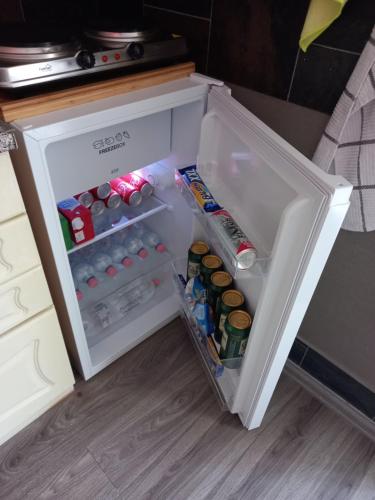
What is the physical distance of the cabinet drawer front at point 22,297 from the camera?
95 centimetres

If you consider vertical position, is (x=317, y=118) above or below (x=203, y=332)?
above

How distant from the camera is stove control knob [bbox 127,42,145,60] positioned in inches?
38.1

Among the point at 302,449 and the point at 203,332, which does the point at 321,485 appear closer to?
the point at 302,449

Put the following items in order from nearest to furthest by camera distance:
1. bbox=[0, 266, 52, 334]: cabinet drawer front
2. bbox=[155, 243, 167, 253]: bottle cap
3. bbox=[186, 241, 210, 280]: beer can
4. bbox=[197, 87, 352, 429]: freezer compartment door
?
bbox=[197, 87, 352, 429]: freezer compartment door, bbox=[0, 266, 52, 334]: cabinet drawer front, bbox=[186, 241, 210, 280]: beer can, bbox=[155, 243, 167, 253]: bottle cap

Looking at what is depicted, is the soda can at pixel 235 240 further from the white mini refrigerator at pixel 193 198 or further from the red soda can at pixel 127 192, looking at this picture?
the red soda can at pixel 127 192

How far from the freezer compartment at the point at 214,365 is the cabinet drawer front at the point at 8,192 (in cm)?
65

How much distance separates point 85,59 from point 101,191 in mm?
428

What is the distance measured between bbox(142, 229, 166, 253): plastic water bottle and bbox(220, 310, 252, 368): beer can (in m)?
0.62

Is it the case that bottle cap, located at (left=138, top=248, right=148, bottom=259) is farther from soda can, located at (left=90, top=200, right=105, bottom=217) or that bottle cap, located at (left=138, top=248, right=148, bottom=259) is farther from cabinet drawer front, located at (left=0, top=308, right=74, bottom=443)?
cabinet drawer front, located at (left=0, top=308, right=74, bottom=443)

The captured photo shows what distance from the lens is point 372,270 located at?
108 centimetres

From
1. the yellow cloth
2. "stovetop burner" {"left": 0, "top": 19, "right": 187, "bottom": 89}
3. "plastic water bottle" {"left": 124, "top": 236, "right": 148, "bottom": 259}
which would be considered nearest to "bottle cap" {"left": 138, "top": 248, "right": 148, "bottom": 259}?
"plastic water bottle" {"left": 124, "top": 236, "right": 148, "bottom": 259}

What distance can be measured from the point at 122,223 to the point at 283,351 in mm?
688

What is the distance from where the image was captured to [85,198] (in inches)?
46.6

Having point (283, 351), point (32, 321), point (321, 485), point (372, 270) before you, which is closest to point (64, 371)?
point (32, 321)
